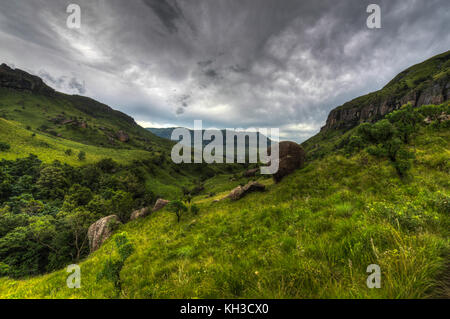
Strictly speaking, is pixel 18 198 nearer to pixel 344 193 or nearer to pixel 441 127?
pixel 344 193

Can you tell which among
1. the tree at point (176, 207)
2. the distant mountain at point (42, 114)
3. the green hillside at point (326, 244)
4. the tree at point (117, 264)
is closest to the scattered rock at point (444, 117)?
the green hillside at point (326, 244)

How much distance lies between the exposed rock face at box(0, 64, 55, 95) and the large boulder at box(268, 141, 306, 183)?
11402 inches

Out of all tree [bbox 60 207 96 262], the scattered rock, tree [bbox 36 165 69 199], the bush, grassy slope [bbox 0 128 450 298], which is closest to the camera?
grassy slope [bbox 0 128 450 298]

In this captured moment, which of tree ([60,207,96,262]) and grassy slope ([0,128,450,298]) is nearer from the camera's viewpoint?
grassy slope ([0,128,450,298])

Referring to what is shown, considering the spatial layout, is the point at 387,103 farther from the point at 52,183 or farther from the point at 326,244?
the point at 52,183

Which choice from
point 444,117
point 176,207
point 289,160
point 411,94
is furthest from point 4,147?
point 411,94

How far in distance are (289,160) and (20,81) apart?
300515 mm

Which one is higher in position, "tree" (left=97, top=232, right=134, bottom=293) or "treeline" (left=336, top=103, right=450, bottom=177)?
"treeline" (left=336, top=103, right=450, bottom=177)

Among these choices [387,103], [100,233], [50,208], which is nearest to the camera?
[100,233]

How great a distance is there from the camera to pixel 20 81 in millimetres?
171750

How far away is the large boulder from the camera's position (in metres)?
19.4

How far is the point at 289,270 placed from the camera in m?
2.80

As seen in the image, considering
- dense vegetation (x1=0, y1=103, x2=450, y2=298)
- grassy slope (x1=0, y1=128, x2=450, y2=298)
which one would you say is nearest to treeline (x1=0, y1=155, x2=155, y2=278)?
dense vegetation (x1=0, y1=103, x2=450, y2=298)

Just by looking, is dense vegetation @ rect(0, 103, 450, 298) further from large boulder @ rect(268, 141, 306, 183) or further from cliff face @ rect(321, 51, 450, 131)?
cliff face @ rect(321, 51, 450, 131)
